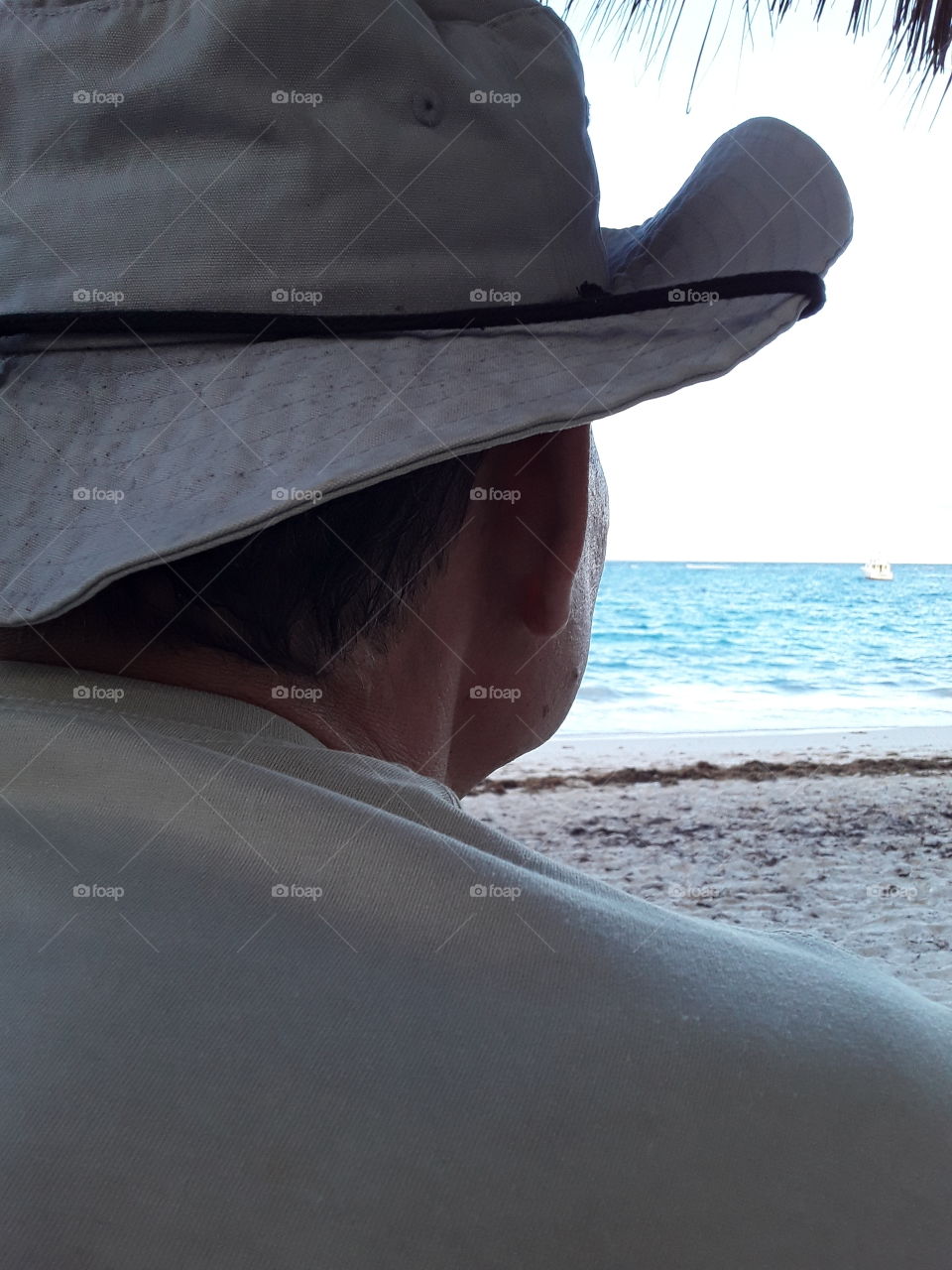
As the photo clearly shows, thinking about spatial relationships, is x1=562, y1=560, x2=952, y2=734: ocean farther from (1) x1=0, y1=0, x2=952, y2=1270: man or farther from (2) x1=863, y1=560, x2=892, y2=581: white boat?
(1) x1=0, y1=0, x2=952, y2=1270: man

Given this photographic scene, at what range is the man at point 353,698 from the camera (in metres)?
0.42

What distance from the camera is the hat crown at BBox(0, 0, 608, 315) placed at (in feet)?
1.96

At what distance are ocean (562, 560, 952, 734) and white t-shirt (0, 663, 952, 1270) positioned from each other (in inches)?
287

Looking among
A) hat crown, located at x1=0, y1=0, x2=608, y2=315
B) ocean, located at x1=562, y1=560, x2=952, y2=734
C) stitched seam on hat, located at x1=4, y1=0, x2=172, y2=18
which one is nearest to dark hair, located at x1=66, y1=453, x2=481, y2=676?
hat crown, located at x1=0, y1=0, x2=608, y2=315

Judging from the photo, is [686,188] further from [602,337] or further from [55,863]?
[55,863]

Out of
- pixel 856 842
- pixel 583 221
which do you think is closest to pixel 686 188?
pixel 583 221

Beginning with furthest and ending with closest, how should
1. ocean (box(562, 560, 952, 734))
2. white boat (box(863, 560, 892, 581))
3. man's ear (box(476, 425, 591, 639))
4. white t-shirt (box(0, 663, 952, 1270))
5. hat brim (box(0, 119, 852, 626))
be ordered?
white boat (box(863, 560, 892, 581)), ocean (box(562, 560, 952, 734)), man's ear (box(476, 425, 591, 639)), hat brim (box(0, 119, 852, 626)), white t-shirt (box(0, 663, 952, 1270))

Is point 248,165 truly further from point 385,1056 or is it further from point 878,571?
point 878,571

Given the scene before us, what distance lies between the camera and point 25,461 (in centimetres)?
59

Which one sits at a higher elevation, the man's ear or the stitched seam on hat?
the stitched seam on hat

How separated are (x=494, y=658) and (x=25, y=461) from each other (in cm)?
31

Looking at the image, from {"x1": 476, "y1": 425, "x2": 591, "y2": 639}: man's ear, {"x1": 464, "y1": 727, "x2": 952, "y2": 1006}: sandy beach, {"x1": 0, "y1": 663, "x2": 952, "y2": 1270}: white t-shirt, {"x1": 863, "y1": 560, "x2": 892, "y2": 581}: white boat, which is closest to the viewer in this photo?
{"x1": 0, "y1": 663, "x2": 952, "y2": 1270}: white t-shirt

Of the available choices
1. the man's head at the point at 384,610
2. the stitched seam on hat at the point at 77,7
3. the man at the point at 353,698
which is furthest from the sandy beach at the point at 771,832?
the stitched seam on hat at the point at 77,7

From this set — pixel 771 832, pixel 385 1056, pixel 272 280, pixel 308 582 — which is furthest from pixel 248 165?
pixel 771 832
